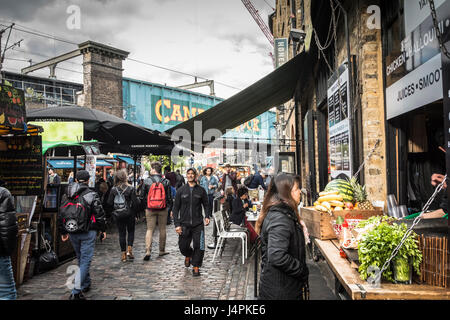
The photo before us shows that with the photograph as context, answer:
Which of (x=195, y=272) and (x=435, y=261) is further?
(x=195, y=272)

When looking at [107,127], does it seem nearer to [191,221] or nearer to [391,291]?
[191,221]

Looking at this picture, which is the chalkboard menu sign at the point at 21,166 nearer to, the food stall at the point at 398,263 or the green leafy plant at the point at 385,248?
the food stall at the point at 398,263

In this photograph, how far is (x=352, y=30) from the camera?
17.1 ft

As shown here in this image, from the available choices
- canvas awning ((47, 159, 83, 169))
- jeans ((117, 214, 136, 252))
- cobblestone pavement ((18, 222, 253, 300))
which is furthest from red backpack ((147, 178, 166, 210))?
canvas awning ((47, 159, 83, 169))

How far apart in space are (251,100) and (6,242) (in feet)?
21.1

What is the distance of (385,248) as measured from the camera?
2375 millimetres

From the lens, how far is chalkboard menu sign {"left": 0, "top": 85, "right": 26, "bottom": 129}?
5.34m

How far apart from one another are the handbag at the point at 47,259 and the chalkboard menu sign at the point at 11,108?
2419mm

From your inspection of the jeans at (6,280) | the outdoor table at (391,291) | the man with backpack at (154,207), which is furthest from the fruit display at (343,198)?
the man with backpack at (154,207)

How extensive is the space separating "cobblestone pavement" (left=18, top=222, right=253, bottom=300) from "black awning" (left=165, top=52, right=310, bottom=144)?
338cm

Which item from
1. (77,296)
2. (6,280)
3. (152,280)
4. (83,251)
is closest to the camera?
(6,280)

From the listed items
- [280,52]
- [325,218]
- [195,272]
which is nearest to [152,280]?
[195,272]

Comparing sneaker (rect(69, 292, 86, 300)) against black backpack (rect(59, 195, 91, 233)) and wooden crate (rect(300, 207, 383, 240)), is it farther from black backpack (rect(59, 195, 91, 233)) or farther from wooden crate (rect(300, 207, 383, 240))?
wooden crate (rect(300, 207, 383, 240))

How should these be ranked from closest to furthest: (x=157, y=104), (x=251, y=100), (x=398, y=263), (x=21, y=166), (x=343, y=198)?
(x=398, y=263) < (x=343, y=198) < (x=21, y=166) < (x=251, y=100) < (x=157, y=104)
